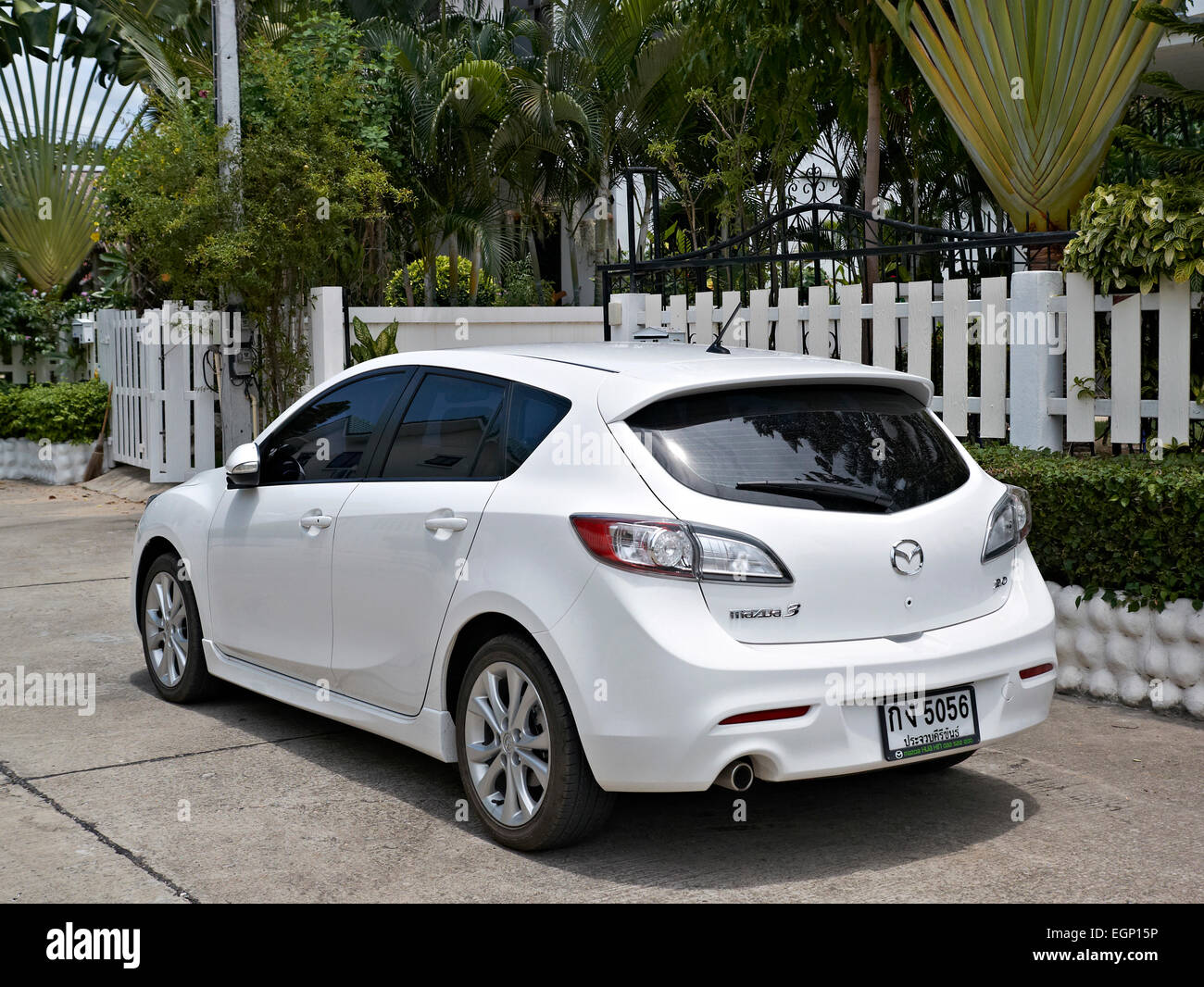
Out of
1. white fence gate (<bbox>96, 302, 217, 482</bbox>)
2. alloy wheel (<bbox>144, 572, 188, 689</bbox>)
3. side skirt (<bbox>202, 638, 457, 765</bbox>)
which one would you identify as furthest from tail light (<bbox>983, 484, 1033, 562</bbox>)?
white fence gate (<bbox>96, 302, 217, 482</bbox>)

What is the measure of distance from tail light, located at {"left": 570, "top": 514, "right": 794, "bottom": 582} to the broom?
45.1 ft

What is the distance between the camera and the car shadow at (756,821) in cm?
435

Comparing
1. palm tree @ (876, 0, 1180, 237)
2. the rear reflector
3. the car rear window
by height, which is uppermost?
palm tree @ (876, 0, 1180, 237)

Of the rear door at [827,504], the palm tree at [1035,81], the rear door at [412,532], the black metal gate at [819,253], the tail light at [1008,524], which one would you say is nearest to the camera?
the rear door at [827,504]

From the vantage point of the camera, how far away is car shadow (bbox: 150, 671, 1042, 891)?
14.3 feet

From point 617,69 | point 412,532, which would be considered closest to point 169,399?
point 617,69

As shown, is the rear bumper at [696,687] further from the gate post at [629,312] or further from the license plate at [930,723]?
the gate post at [629,312]

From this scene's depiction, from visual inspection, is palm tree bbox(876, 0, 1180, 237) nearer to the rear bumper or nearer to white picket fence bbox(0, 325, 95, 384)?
the rear bumper

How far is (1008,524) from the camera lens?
4719 millimetres

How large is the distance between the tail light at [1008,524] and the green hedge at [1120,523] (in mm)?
1294

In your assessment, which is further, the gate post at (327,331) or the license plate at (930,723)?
the gate post at (327,331)

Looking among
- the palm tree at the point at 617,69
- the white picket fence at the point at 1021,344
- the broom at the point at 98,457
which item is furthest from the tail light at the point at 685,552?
the palm tree at the point at 617,69

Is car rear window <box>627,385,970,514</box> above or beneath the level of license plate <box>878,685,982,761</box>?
above
